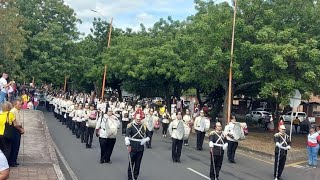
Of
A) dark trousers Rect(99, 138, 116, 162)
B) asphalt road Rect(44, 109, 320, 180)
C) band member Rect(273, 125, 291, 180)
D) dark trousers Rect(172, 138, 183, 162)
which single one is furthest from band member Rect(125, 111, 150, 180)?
band member Rect(273, 125, 291, 180)

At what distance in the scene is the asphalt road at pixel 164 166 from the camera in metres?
13.7

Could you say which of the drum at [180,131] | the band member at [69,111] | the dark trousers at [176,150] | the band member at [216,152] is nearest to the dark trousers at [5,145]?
the band member at [216,152]

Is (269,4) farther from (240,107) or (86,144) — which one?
(240,107)

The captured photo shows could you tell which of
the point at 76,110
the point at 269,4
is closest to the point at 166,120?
the point at 76,110

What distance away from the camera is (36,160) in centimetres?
1274

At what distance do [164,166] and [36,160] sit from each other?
456 centimetres

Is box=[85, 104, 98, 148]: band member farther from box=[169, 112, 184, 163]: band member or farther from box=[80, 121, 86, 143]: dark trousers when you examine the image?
box=[169, 112, 184, 163]: band member

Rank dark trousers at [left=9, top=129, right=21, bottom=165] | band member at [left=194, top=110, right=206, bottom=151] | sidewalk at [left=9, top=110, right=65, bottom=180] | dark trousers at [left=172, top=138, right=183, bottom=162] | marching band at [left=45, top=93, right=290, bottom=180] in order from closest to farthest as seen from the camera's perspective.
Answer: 1. sidewalk at [left=9, top=110, right=65, bottom=180]
2. dark trousers at [left=9, top=129, right=21, bottom=165]
3. marching band at [left=45, top=93, right=290, bottom=180]
4. dark trousers at [left=172, top=138, right=183, bottom=162]
5. band member at [left=194, top=110, right=206, bottom=151]

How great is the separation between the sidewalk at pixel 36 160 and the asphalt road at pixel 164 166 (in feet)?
2.84

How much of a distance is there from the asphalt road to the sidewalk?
0.87m

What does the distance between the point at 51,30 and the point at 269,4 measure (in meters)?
20.6

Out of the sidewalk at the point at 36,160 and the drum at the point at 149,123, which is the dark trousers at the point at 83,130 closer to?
the sidewalk at the point at 36,160

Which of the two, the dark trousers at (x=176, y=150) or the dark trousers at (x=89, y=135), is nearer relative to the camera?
the dark trousers at (x=176, y=150)

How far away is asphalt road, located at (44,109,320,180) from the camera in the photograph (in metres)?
13.7
